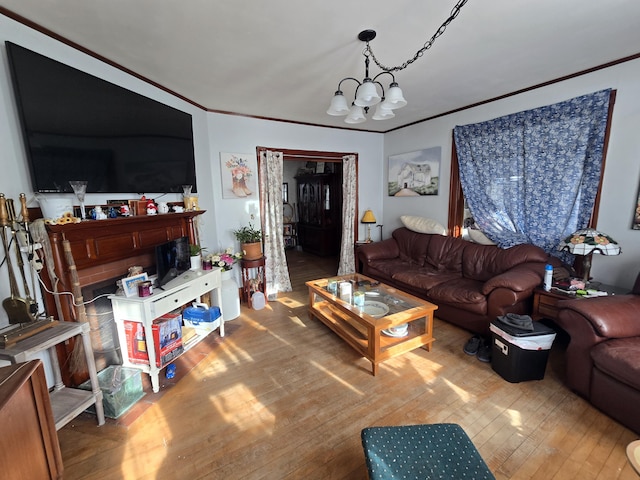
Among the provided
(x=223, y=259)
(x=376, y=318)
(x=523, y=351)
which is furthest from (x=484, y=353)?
(x=223, y=259)

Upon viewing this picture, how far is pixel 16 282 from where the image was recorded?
1566mm

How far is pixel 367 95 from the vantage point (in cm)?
183

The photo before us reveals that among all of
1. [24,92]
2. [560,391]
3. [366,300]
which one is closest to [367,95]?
[366,300]

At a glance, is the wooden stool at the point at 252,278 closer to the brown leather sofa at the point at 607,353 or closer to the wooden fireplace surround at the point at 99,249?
the wooden fireplace surround at the point at 99,249

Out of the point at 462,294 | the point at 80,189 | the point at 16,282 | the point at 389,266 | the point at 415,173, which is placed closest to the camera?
the point at 16,282

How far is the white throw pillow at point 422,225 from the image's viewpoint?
3722 millimetres

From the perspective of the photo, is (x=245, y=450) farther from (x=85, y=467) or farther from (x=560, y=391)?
(x=560, y=391)

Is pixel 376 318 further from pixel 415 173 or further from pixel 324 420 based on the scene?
pixel 415 173

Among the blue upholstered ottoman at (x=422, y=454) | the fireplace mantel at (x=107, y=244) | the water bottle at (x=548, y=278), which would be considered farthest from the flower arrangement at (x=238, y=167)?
the water bottle at (x=548, y=278)

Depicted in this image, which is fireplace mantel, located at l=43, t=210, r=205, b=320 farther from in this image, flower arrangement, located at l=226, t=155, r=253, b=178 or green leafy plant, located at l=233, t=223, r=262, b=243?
flower arrangement, located at l=226, t=155, r=253, b=178

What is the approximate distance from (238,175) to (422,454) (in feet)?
10.9

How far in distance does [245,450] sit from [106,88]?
257cm

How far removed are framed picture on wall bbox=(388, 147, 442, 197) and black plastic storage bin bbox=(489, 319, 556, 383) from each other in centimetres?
229

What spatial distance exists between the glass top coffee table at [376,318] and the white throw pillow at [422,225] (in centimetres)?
137
